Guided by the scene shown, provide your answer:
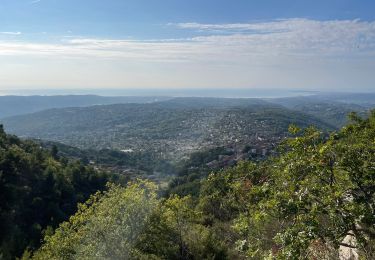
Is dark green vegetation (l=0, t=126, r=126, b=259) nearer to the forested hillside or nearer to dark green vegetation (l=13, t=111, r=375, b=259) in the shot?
dark green vegetation (l=13, t=111, r=375, b=259)

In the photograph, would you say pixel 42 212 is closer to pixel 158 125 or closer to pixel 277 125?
pixel 277 125

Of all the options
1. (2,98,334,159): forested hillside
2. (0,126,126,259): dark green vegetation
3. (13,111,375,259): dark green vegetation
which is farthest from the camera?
(2,98,334,159): forested hillside

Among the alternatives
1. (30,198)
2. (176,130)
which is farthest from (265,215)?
(176,130)

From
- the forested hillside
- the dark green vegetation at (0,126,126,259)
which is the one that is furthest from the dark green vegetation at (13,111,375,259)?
the forested hillside

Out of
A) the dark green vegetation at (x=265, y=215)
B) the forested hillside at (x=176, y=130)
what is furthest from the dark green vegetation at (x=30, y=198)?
the forested hillside at (x=176, y=130)

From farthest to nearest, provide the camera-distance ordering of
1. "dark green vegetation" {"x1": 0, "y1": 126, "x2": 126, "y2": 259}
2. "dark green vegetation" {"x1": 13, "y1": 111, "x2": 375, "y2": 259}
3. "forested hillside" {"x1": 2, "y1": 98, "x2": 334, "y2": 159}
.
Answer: "forested hillside" {"x1": 2, "y1": 98, "x2": 334, "y2": 159}
"dark green vegetation" {"x1": 0, "y1": 126, "x2": 126, "y2": 259}
"dark green vegetation" {"x1": 13, "y1": 111, "x2": 375, "y2": 259}

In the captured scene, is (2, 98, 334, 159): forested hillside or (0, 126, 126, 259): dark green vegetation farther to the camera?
(2, 98, 334, 159): forested hillside
